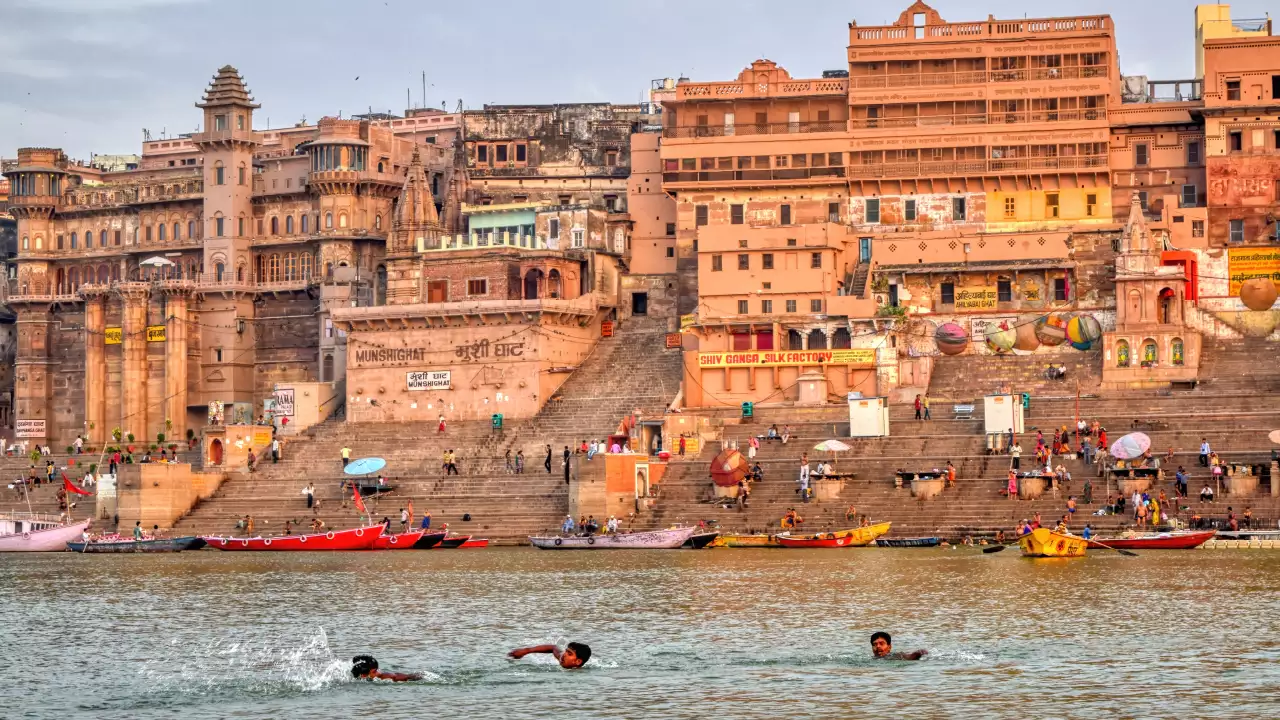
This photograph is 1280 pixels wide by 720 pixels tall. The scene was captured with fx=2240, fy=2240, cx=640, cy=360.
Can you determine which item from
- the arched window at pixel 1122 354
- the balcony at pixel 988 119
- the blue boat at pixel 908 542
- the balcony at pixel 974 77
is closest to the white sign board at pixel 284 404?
the balcony at pixel 988 119

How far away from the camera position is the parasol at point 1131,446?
61.6m

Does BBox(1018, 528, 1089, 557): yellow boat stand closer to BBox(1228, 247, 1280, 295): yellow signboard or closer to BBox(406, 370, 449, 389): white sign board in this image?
BBox(1228, 247, 1280, 295): yellow signboard

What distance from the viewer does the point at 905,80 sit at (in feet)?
282

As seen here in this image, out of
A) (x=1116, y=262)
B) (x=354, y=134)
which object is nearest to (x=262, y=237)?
(x=354, y=134)

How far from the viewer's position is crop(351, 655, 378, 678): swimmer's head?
118 ft

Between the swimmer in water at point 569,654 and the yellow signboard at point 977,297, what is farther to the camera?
the yellow signboard at point 977,297

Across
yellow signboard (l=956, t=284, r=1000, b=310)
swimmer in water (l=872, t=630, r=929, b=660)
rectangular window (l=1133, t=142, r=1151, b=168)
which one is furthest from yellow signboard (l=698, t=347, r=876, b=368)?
swimmer in water (l=872, t=630, r=929, b=660)

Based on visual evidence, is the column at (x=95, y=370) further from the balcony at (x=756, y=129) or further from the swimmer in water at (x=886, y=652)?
the swimmer in water at (x=886, y=652)

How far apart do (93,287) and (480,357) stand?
2108 centimetres

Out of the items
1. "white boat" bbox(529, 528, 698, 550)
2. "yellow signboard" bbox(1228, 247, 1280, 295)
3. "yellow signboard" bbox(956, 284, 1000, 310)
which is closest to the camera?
"white boat" bbox(529, 528, 698, 550)

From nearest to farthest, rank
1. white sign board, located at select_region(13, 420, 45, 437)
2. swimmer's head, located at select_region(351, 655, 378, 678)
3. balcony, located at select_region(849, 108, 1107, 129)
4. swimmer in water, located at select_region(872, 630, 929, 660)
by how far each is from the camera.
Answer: swimmer's head, located at select_region(351, 655, 378, 678) → swimmer in water, located at select_region(872, 630, 929, 660) → balcony, located at select_region(849, 108, 1107, 129) → white sign board, located at select_region(13, 420, 45, 437)

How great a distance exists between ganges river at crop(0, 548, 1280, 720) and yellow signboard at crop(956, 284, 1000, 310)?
22.2 m

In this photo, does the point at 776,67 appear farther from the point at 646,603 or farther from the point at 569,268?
the point at 646,603

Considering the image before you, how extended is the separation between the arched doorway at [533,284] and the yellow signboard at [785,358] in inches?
358
